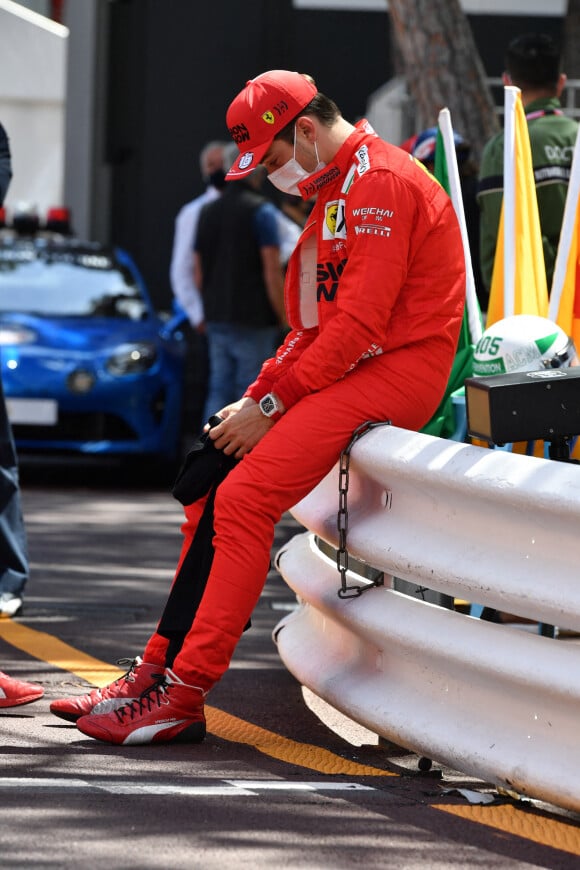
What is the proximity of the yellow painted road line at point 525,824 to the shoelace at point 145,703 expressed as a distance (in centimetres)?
87

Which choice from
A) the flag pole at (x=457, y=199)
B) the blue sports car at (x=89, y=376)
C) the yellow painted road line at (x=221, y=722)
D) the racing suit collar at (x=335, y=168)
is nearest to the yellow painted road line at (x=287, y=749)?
the yellow painted road line at (x=221, y=722)

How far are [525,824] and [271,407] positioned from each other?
130cm

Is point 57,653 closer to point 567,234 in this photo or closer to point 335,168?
point 335,168

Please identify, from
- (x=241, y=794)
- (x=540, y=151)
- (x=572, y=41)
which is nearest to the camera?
(x=241, y=794)

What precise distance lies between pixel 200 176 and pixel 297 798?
15.9 metres

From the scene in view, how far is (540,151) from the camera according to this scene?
20.9ft

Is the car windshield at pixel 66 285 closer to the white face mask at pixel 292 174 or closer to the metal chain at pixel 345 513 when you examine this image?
the white face mask at pixel 292 174

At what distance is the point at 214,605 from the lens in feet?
13.8

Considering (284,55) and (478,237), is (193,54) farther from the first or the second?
(478,237)

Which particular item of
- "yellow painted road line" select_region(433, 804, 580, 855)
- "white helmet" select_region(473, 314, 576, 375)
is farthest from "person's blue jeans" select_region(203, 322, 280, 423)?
"yellow painted road line" select_region(433, 804, 580, 855)

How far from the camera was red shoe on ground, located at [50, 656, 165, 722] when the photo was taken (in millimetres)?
4453

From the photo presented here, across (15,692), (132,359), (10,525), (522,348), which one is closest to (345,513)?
(522,348)

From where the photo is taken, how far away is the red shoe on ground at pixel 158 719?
4.29m

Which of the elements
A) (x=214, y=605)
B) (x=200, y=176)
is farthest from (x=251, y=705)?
(x=200, y=176)
